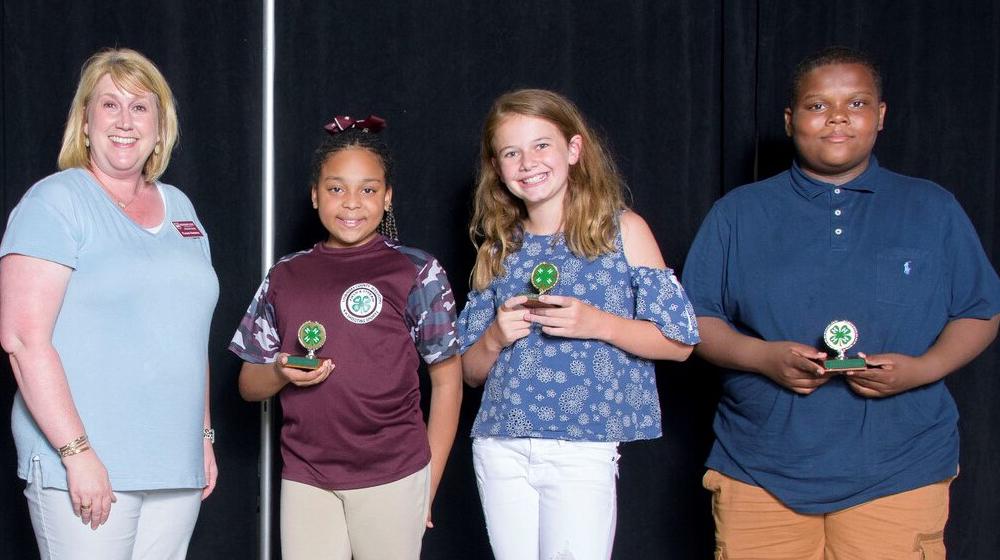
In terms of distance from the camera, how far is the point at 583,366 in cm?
233

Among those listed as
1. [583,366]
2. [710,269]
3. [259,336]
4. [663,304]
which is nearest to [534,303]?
[583,366]

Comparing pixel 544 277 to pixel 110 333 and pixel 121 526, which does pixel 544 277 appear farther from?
pixel 121 526

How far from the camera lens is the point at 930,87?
3.17 metres

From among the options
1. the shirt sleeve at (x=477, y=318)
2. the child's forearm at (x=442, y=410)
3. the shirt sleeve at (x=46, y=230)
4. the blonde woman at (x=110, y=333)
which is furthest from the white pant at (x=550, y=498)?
the shirt sleeve at (x=46, y=230)

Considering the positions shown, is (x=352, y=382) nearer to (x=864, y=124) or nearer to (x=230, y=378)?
(x=230, y=378)

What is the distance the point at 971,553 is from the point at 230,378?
97.2 inches

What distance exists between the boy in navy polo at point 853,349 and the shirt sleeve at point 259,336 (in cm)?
108

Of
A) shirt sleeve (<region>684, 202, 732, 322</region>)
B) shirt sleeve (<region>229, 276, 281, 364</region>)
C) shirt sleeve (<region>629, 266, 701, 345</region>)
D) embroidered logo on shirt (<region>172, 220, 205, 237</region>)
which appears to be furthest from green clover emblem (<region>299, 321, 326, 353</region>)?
shirt sleeve (<region>684, 202, 732, 322</region>)

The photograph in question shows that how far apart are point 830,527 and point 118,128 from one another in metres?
1.87

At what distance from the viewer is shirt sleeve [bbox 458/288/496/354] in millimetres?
2486

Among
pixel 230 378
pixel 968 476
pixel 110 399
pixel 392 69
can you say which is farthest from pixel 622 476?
pixel 110 399

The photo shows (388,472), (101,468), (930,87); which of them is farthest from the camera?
(930,87)

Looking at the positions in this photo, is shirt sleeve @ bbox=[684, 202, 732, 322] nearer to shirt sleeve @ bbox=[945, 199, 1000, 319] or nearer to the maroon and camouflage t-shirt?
shirt sleeve @ bbox=[945, 199, 1000, 319]

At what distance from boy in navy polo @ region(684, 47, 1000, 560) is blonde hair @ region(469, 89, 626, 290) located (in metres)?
0.37
